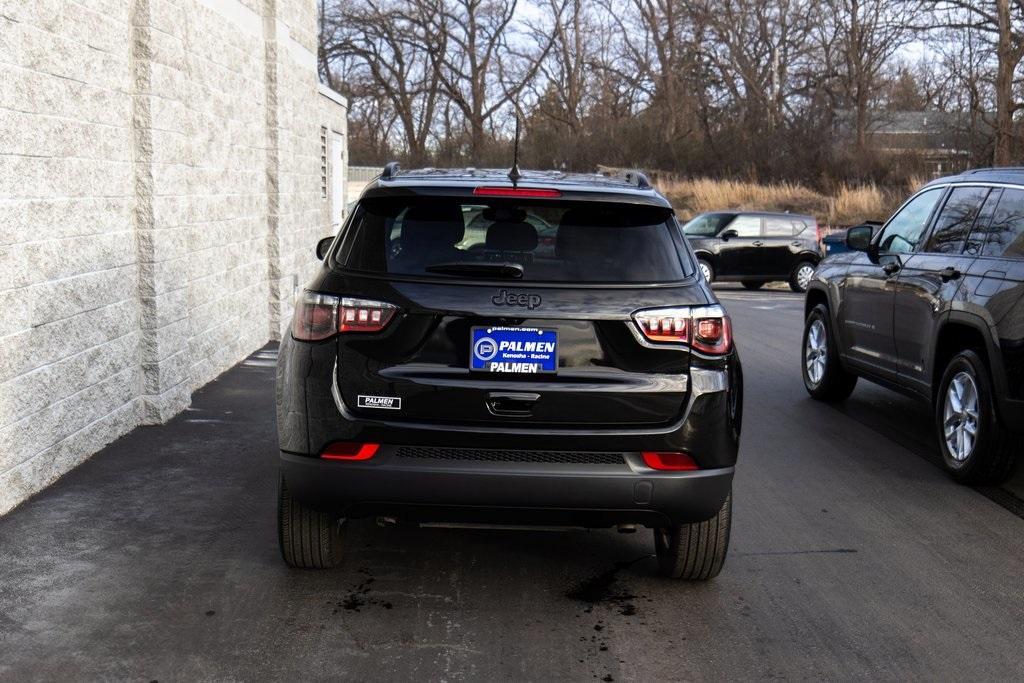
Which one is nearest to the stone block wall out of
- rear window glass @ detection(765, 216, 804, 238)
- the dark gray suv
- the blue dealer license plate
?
the blue dealer license plate

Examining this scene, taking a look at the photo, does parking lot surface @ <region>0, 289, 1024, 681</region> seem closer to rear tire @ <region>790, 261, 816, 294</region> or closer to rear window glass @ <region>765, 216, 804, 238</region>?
rear tire @ <region>790, 261, 816, 294</region>

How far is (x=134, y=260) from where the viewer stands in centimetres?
801

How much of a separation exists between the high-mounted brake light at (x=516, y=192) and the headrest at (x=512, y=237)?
0.12m

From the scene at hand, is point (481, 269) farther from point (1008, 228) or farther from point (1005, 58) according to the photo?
point (1005, 58)

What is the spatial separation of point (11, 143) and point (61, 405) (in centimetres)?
152

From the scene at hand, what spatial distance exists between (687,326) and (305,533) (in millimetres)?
1794

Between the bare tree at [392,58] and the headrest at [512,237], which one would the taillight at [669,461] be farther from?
the bare tree at [392,58]

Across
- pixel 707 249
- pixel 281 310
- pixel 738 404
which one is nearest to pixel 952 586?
pixel 738 404

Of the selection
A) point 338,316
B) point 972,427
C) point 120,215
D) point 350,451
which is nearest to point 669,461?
point 350,451

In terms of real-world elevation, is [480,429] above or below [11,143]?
below

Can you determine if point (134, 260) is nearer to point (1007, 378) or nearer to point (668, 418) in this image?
point (668, 418)

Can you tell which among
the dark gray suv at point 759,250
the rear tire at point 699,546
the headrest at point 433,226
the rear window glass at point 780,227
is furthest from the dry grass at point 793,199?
the headrest at point 433,226

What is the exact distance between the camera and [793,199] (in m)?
42.1

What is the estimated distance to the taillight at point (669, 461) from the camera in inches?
176
